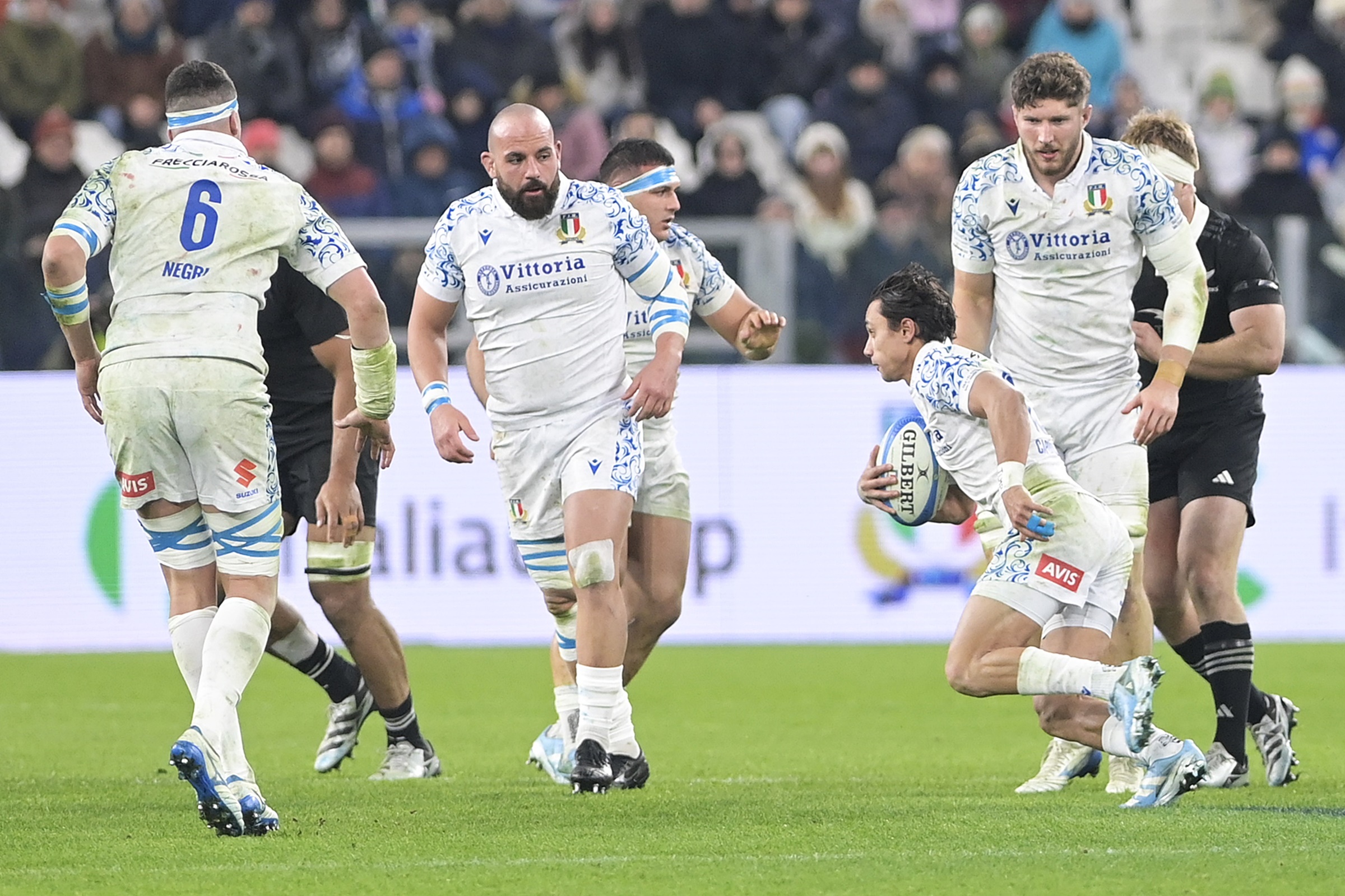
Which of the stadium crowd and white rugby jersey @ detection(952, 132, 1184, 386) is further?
the stadium crowd

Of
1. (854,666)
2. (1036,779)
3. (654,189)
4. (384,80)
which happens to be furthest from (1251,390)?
(384,80)

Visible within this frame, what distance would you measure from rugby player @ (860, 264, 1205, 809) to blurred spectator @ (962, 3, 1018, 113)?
12874 millimetres

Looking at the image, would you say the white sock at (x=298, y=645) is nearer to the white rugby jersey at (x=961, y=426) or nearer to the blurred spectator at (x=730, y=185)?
the white rugby jersey at (x=961, y=426)

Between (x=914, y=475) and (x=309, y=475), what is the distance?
2.69 meters

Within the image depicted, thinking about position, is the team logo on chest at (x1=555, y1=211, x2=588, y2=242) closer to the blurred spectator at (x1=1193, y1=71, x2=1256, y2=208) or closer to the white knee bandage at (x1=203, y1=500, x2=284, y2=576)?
the white knee bandage at (x1=203, y1=500, x2=284, y2=576)

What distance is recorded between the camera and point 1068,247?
24.6ft

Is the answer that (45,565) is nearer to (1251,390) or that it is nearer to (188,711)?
(188,711)

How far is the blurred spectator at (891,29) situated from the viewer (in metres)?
19.9

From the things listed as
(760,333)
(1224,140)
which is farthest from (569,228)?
(1224,140)

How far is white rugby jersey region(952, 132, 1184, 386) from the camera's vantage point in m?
7.48

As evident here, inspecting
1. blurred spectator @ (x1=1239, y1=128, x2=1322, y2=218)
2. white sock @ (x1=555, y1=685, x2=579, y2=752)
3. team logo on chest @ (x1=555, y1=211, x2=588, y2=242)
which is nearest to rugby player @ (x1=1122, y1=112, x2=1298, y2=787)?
team logo on chest @ (x1=555, y1=211, x2=588, y2=242)

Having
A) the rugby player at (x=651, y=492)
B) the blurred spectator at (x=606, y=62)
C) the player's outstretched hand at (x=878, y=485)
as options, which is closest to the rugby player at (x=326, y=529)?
the rugby player at (x=651, y=492)

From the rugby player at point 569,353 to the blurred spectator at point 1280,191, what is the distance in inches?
436

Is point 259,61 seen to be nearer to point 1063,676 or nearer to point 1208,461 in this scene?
point 1208,461
